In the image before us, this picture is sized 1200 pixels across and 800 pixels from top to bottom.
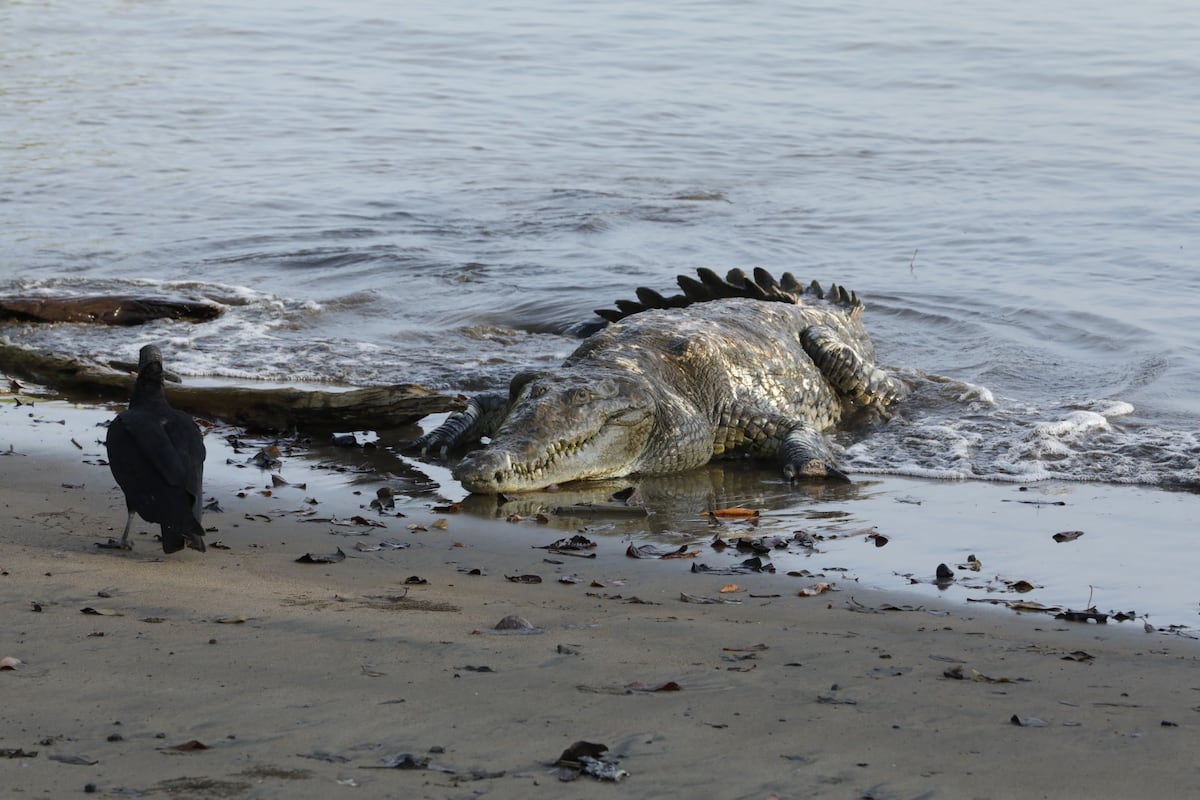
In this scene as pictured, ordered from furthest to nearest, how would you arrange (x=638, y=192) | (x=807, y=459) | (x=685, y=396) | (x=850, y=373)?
(x=638, y=192) < (x=850, y=373) < (x=685, y=396) < (x=807, y=459)

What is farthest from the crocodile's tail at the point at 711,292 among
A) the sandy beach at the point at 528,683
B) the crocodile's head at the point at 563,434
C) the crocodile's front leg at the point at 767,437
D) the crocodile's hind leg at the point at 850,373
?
the sandy beach at the point at 528,683

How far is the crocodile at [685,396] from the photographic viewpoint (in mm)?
7098

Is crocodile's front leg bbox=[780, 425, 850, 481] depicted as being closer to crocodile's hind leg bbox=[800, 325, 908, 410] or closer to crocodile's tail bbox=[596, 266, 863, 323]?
crocodile's hind leg bbox=[800, 325, 908, 410]

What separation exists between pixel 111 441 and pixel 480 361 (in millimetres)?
5180

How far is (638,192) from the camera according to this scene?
53.4ft

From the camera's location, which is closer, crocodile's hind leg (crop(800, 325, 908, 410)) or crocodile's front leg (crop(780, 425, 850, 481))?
crocodile's front leg (crop(780, 425, 850, 481))

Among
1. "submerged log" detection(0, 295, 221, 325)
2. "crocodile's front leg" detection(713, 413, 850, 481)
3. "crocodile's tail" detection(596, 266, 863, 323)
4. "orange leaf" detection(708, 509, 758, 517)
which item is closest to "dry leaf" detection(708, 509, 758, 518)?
"orange leaf" detection(708, 509, 758, 517)

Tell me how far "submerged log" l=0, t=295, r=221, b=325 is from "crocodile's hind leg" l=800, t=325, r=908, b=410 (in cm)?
451

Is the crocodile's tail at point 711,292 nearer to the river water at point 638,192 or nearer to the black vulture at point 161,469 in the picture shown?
the river water at point 638,192

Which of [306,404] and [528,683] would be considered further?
[306,404]

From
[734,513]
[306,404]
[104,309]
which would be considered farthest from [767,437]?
[104,309]

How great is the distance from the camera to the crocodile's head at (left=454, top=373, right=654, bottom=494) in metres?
6.69

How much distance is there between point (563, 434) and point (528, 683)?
3.46 m

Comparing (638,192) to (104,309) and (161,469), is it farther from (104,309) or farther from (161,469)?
(161,469)
